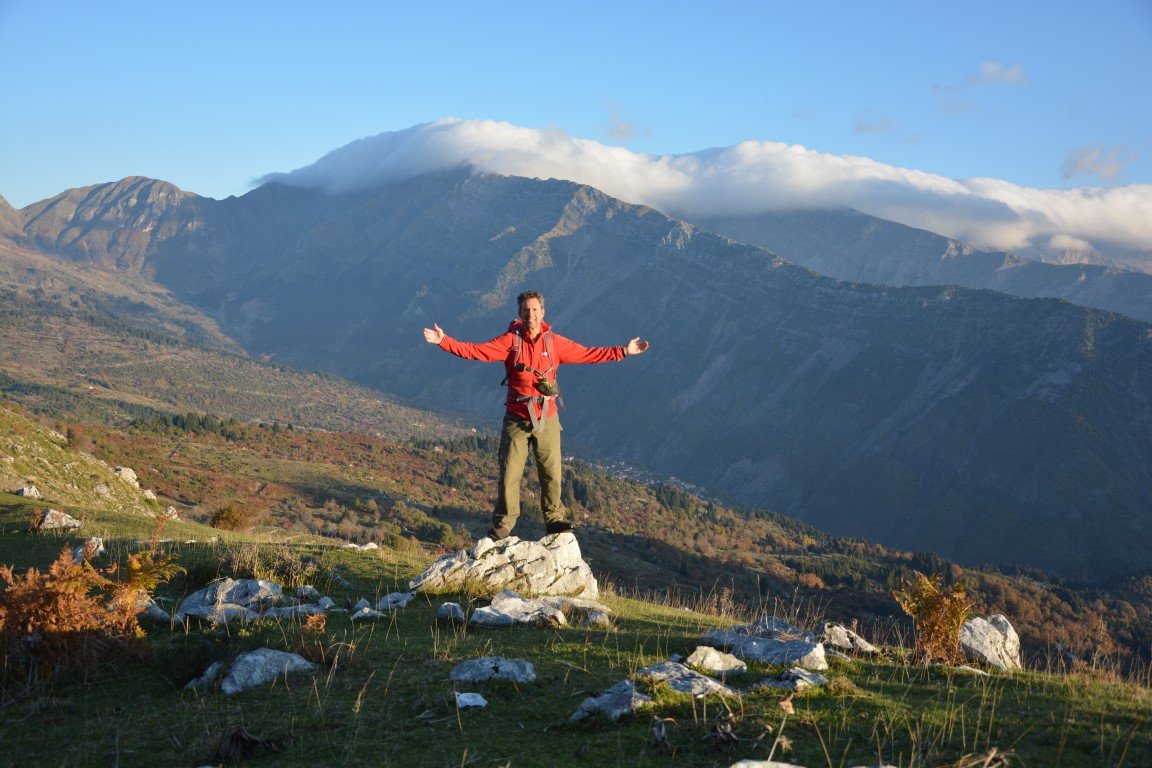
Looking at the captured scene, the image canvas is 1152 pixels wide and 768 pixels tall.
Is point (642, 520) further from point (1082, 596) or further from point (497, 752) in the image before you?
point (497, 752)

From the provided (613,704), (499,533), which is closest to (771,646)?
(613,704)

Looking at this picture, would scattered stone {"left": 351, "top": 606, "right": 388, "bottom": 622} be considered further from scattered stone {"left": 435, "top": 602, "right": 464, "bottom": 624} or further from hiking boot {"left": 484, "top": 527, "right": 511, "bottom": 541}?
hiking boot {"left": 484, "top": 527, "right": 511, "bottom": 541}

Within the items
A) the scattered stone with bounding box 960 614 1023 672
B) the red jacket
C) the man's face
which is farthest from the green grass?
the man's face

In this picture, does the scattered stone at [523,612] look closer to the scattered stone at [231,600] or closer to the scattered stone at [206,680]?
the scattered stone at [231,600]

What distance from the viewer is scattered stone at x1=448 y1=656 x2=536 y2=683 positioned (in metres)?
7.60

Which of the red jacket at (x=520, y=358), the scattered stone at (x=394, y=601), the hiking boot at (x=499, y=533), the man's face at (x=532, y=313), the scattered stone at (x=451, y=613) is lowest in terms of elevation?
the scattered stone at (x=394, y=601)

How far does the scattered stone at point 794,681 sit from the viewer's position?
7188 millimetres

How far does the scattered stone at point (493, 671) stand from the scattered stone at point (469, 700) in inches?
19.0

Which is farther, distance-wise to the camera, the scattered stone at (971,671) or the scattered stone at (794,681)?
the scattered stone at (971,671)

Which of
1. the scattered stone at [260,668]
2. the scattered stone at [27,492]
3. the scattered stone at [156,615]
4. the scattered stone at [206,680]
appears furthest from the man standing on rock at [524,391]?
the scattered stone at [27,492]

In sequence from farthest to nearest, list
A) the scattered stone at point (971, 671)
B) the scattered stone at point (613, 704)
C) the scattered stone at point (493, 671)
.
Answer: the scattered stone at point (971, 671)
the scattered stone at point (493, 671)
the scattered stone at point (613, 704)

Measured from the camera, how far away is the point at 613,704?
660 cm

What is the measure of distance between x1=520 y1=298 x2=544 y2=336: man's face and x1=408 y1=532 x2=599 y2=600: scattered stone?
10.7 feet

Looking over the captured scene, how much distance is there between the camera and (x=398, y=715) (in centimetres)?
693
